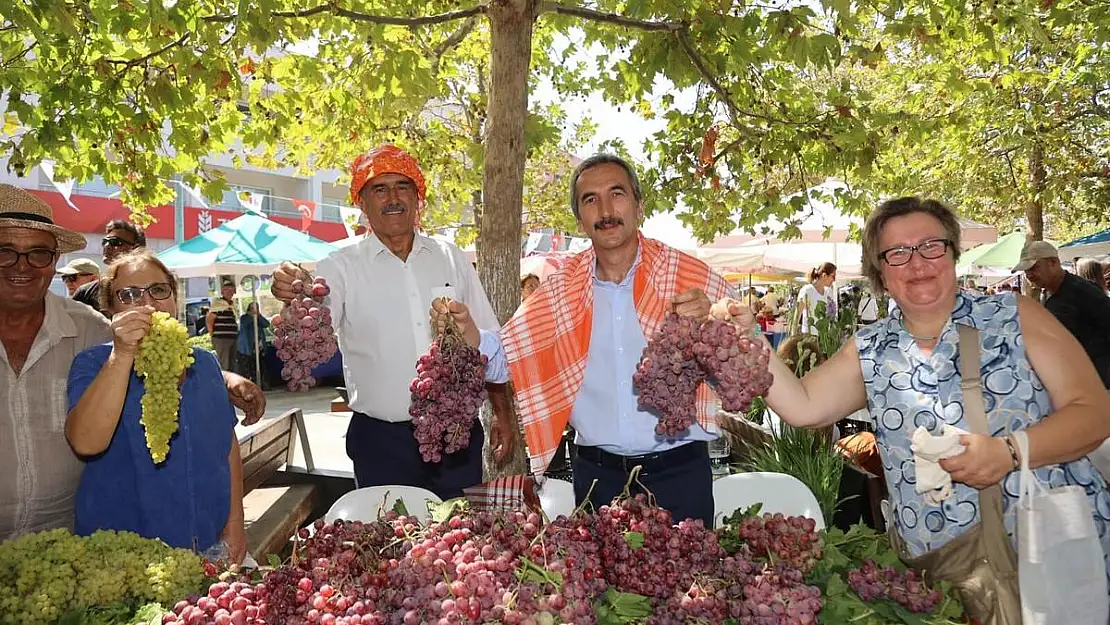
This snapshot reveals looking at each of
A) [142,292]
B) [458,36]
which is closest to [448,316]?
[142,292]

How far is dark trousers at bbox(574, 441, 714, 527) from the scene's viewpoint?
2.52 m

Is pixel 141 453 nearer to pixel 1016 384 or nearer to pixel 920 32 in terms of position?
pixel 1016 384

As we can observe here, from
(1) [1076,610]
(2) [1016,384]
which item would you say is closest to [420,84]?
(2) [1016,384]

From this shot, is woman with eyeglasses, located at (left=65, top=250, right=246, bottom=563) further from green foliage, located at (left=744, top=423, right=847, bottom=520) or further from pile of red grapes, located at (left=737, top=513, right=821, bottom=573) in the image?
green foliage, located at (left=744, top=423, right=847, bottom=520)

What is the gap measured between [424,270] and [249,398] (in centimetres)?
95

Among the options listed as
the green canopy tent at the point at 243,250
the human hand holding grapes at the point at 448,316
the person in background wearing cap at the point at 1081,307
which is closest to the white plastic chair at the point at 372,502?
the human hand holding grapes at the point at 448,316

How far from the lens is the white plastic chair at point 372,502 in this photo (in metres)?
2.64

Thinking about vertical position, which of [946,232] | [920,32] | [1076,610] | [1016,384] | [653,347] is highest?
[920,32]

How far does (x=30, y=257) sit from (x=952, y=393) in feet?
9.60

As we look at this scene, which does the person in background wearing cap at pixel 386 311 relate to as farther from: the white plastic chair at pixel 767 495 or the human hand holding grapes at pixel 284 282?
the white plastic chair at pixel 767 495

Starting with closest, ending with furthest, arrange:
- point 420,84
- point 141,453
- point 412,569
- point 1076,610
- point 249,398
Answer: point 412,569, point 1076,610, point 141,453, point 249,398, point 420,84

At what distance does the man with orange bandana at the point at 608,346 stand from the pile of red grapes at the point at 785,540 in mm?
629

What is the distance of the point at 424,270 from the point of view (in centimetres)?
325

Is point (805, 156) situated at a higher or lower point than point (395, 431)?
higher
